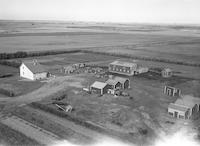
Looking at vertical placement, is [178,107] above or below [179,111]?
above

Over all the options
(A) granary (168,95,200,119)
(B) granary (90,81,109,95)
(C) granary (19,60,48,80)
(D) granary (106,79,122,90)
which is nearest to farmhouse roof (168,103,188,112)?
(A) granary (168,95,200,119)

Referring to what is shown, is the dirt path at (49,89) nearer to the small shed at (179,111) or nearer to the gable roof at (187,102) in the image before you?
the small shed at (179,111)

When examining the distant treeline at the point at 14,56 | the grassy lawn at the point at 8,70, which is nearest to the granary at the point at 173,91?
the grassy lawn at the point at 8,70

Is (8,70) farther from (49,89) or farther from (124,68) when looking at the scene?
(124,68)

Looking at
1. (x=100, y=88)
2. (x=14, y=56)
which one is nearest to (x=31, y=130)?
(x=100, y=88)

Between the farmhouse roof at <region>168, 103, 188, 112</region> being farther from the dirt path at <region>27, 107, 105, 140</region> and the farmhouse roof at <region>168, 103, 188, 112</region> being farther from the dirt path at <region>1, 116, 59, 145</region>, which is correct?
the dirt path at <region>1, 116, 59, 145</region>

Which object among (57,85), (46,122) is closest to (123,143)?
(46,122)
